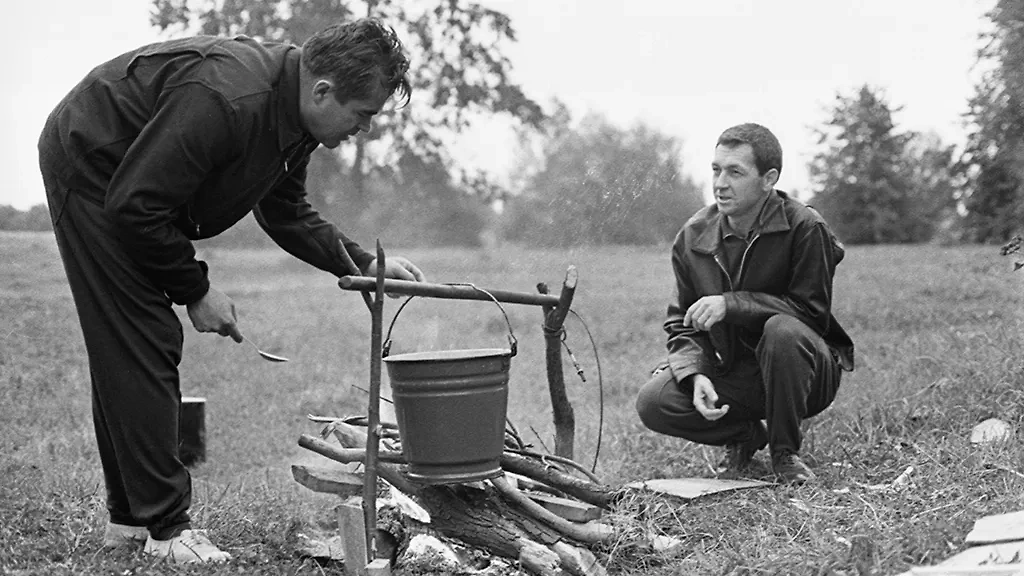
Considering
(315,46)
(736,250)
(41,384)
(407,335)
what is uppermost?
(315,46)

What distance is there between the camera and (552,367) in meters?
4.60

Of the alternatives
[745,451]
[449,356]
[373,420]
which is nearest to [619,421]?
[745,451]

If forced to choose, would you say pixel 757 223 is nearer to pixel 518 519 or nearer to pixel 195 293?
pixel 518 519

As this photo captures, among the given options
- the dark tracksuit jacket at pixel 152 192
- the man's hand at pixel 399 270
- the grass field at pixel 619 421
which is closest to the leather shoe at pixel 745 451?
the grass field at pixel 619 421

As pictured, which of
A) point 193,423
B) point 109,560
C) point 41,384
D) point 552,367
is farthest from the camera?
point 41,384

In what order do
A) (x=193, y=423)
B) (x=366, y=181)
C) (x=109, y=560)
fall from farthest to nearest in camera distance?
(x=366, y=181)
(x=193, y=423)
(x=109, y=560)

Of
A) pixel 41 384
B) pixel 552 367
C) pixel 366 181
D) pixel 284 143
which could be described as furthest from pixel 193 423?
pixel 366 181

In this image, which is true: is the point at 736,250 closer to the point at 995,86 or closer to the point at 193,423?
the point at 193,423

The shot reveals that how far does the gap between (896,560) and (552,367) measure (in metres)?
1.76

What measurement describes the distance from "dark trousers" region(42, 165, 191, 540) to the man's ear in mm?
780

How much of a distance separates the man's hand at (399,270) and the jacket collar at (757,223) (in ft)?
4.73

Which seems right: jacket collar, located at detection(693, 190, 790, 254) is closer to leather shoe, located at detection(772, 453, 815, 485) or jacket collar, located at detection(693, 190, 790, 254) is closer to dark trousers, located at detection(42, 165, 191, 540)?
leather shoe, located at detection(772, 453, 815, 485)

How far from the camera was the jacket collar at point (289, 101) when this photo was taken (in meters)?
3.60

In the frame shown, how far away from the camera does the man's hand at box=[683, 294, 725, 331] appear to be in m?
4.60
